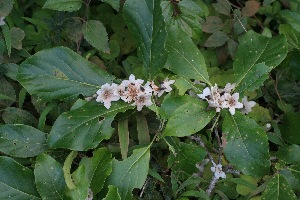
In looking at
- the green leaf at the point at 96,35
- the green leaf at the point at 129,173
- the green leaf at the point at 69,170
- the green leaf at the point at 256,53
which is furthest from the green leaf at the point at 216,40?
the green leaf at the point at 69,170

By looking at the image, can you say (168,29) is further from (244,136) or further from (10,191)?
(10,191)

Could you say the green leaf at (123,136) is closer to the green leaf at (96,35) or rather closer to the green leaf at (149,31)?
the green leaf at (149,31)

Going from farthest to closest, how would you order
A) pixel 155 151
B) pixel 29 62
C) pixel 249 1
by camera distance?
pixel 249 1 → pixel 155 151 → pixel 29 62

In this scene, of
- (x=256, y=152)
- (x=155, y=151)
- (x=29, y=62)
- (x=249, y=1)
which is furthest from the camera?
(x=249, y=1)

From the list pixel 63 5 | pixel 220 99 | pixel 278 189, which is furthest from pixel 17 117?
pixel 278 189

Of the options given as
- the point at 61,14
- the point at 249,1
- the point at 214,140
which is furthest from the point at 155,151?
the point at 249,1

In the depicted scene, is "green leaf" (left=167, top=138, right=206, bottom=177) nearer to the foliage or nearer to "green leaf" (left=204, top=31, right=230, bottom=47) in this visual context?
the foliage

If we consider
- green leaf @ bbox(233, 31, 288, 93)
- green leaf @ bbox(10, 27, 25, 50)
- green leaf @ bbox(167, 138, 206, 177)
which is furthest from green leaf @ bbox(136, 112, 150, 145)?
green leaf @ bbox(10, 27, 25, 50)
